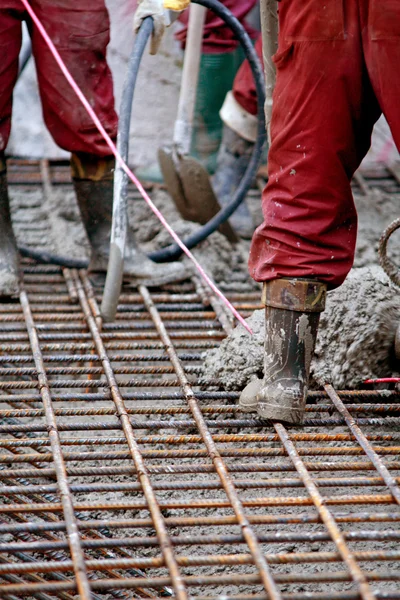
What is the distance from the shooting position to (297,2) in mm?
1977

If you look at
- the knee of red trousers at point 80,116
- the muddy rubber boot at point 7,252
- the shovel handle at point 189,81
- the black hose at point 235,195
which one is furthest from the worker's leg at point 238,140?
the muddy rubber boot at point 7,252

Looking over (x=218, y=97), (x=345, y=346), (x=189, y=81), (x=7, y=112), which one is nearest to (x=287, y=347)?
(x=345, y=346)

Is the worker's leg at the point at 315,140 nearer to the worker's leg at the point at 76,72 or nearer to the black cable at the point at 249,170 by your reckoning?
the worker's leg at the point at 76,72

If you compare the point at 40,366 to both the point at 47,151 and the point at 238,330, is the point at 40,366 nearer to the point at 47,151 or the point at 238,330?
the point at 238,330

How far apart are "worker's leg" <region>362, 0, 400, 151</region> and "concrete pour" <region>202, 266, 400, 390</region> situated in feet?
2.44

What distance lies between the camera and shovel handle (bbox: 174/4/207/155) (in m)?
3.63

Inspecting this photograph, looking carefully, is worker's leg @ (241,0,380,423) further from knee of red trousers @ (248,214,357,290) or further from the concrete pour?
the concrete pour

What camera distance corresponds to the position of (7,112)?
10.2 ft

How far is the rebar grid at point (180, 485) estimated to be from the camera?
5.53 ft

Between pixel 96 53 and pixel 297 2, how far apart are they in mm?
1318

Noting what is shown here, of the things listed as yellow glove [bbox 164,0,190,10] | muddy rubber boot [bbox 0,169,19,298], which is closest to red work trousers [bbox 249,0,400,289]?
yellow glove [bbox 164,0,190,10]

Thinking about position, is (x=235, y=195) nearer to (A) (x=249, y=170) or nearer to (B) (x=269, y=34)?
(A) (x=249, y=170)

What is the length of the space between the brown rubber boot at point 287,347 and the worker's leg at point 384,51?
48cm

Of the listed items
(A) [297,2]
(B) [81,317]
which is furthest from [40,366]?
(A) [297,2]
